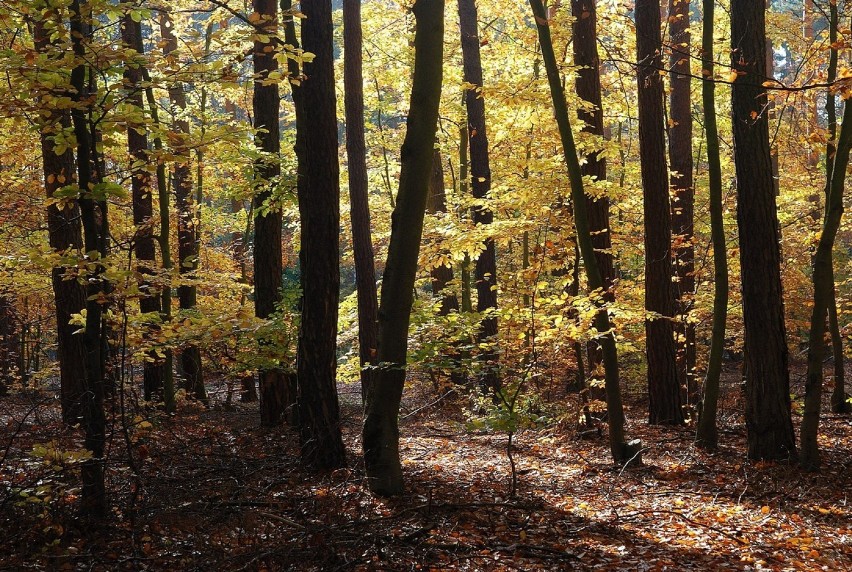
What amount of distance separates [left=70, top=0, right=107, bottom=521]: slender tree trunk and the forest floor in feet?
0.56

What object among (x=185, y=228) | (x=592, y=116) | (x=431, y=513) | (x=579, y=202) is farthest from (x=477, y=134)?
(x=431, y=513)

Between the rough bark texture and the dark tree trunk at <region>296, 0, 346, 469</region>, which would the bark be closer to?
the dark tree trunk at <region>296, 0, 346, 469</region>

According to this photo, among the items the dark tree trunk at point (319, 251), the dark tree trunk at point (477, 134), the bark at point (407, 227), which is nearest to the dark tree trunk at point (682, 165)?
the dark tree trunk at point (477, 134)

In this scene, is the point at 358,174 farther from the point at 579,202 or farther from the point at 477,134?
the point at 579,202

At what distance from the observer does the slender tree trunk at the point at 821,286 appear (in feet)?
22.6

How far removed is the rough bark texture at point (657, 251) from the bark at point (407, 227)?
17.6 ft

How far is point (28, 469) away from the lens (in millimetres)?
6176

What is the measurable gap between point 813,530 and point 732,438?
3865 mm

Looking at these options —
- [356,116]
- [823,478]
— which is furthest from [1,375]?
[823,478]

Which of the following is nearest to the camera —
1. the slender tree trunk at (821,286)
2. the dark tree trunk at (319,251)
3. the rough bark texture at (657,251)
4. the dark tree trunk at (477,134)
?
the slender tree trunk at (821,286)

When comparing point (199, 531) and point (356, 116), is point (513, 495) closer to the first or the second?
point (199, 531)

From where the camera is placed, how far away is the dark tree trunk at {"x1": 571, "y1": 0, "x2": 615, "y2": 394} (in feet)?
32.9

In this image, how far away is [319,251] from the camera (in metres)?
7.27

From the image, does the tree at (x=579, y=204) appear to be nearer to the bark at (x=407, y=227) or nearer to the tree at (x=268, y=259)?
the bark at (x=407, y=227)
